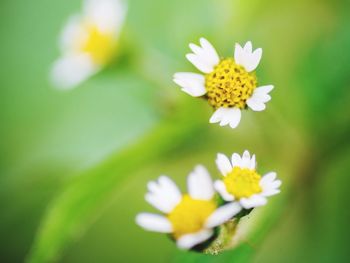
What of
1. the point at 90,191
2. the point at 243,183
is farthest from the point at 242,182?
the point at 90,191

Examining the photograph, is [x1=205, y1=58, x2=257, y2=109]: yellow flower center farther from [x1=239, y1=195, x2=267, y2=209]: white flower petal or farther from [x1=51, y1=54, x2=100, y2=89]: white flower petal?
[x1=51, y1=54, x2=100, y2=89]: white flower petal

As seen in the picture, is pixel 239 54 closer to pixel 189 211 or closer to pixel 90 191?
pixel 189 211

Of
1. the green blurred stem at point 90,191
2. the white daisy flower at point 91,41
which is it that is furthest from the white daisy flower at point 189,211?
the white daisy flower at point 91,41

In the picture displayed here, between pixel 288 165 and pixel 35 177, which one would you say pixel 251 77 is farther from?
pixel 35 177

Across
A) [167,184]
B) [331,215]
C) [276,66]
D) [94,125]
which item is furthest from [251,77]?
[94,125]

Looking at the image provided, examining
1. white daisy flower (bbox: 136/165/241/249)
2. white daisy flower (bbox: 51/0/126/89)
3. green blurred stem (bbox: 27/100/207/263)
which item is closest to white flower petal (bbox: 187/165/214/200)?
white daisy flower (bbox: 136/165/241/249)

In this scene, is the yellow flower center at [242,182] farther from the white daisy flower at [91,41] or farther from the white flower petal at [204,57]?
the white daisy flower at [91,41]
